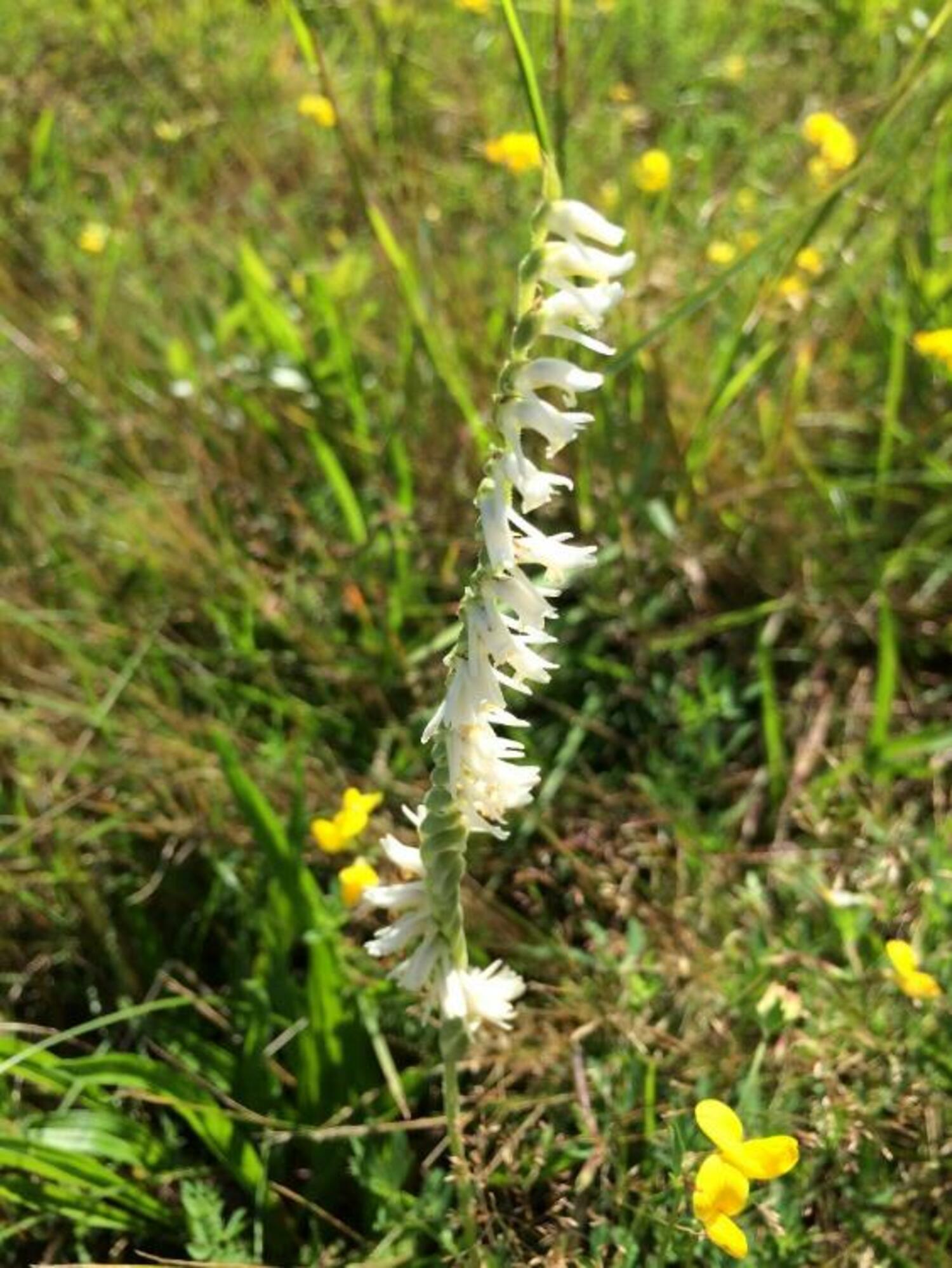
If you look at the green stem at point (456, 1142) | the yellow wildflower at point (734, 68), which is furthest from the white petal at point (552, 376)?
the yellow wildflower at point (734, 68)

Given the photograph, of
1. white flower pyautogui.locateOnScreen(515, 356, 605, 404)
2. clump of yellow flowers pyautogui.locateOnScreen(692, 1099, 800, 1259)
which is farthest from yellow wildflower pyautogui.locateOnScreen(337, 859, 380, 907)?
white flower pyautogui.locateOnScreen(515, 356, 605, 404)

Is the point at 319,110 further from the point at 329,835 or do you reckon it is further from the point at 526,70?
the point at 329,835

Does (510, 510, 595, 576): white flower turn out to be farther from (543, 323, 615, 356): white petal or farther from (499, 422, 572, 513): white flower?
(543, 323, 615, 356): white petal

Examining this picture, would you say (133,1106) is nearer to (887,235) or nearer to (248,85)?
(887,235)

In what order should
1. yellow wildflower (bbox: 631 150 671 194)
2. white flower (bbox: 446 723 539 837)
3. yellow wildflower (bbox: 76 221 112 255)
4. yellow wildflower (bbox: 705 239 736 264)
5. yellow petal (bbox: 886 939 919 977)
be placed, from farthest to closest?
yellow wildflower (bbox: 76 221 112 255)
yellow wildflower (bbox: 705 239 736 264)
yellow wildflower (bbox: 631 150 671 194)
yellow petal (bbox: 886 939 919 977)
white flower (bbox: 446 723 539 837)

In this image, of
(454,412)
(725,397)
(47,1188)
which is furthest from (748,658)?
(47,1188)

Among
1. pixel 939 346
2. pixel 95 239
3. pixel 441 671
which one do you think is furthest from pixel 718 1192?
pixel 95 239
